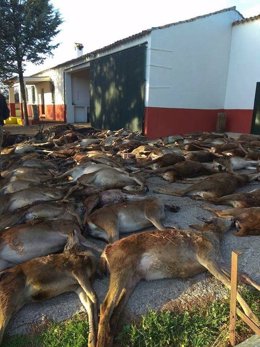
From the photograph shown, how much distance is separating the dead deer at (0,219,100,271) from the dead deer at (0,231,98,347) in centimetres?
42

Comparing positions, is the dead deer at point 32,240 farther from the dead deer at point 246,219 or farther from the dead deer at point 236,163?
the dead deer at point 236,163

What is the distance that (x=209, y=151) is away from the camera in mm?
7895

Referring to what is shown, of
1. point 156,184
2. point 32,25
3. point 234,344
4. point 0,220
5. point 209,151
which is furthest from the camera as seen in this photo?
point 32,25

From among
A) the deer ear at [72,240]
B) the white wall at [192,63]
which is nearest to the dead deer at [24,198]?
the deer ear at [72,240]

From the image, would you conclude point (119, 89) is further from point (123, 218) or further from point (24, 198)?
point (123, 218)

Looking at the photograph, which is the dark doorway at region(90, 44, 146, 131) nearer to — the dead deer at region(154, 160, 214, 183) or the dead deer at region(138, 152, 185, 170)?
the dead deer at region(138, 152, 185, 170)

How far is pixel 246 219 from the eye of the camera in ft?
13.3

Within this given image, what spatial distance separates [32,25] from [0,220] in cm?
2080

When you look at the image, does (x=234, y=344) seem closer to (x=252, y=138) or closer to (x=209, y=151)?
(x=209, y=151)

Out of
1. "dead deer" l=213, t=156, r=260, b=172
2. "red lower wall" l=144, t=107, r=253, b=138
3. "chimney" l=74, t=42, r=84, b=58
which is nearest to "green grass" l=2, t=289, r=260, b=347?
"dead deer" l=213, t=156, r=260, b=172

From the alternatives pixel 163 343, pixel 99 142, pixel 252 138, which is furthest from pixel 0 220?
pixel 252 138

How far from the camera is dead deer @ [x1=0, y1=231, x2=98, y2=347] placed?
2.71 metres

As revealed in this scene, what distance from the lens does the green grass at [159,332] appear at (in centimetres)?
263

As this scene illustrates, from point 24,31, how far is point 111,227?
21246 millimetres
